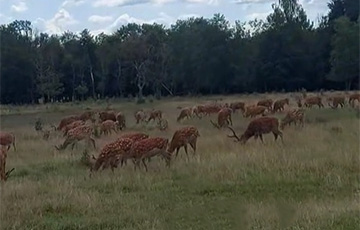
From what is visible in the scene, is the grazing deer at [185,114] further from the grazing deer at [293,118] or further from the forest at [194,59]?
the forest at [194,59]

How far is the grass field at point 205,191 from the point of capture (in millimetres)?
8391

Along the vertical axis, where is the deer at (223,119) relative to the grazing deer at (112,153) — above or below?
below

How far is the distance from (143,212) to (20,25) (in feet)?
287

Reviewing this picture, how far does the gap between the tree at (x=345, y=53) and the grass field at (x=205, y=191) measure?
1576 inches

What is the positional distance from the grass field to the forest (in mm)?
43234

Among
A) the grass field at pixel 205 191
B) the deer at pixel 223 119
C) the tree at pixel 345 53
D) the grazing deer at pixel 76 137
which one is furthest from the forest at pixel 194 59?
the grass field at pixel 205 191

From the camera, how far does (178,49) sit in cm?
7469

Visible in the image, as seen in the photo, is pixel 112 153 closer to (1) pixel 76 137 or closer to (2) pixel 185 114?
(1) pixel 76 137

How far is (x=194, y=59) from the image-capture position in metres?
70.6

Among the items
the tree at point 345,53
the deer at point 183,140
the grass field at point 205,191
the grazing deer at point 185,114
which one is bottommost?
the grazing deer at point 185,114

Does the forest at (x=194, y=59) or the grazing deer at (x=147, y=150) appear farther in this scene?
the forest at (x=194, y=59)

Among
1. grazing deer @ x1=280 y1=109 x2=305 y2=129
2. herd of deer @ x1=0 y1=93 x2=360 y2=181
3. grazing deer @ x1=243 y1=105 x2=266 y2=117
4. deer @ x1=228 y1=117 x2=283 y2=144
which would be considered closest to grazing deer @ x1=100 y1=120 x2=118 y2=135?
herd of deer @ x1=0 y1=93 x2=360 y2=181

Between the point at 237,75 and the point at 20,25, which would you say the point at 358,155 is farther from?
the point at 20,25

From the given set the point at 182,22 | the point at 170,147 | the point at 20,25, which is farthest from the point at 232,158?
the point at 20,25
